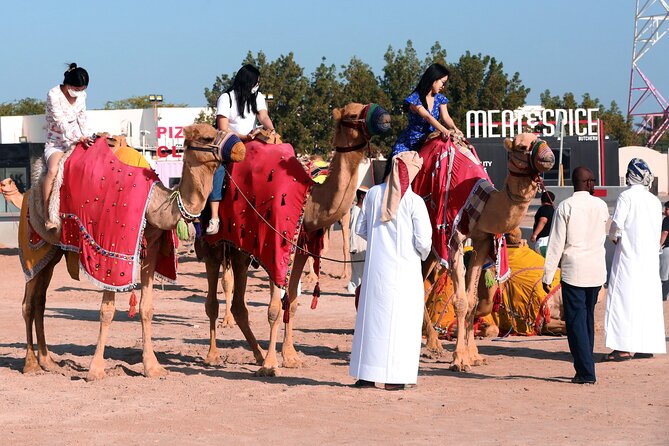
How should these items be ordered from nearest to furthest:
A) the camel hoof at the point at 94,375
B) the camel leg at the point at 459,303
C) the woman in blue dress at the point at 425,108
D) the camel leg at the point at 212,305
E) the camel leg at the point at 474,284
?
1. the camel hoof at the point at 94,375
2. the camel leg at the point at 459,303
3. the camel leg at the point at 474,284
4. the camel leg at the point at 212,305
5. the woman in blue dress at the point at 425,108

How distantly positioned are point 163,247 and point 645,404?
484 cm

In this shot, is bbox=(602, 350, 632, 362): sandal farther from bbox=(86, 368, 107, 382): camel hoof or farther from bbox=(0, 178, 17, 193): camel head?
bbox=(0, 178, 17, 193): camel head

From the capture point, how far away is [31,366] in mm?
11625

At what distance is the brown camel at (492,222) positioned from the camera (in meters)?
10.8

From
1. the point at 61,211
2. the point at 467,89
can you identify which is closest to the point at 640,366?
the point at 61,211

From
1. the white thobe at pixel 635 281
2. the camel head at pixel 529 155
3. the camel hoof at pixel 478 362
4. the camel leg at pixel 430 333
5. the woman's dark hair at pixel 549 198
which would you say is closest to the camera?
the camel head at pixel 529 155

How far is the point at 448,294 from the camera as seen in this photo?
565 inches

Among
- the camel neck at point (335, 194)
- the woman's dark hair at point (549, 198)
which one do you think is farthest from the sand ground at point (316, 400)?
the woman's dark hair at point (549, 198)

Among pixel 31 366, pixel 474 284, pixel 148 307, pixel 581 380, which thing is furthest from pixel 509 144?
pixel 31 366

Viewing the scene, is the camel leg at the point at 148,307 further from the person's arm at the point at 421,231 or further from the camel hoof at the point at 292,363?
the person's arm at the point at 421,231

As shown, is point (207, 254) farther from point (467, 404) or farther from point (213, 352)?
point (467, 404)

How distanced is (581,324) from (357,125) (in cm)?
270

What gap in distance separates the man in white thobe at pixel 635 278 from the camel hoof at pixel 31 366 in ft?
18.8

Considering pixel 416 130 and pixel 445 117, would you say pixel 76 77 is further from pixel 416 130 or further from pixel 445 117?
pixel 445 117
